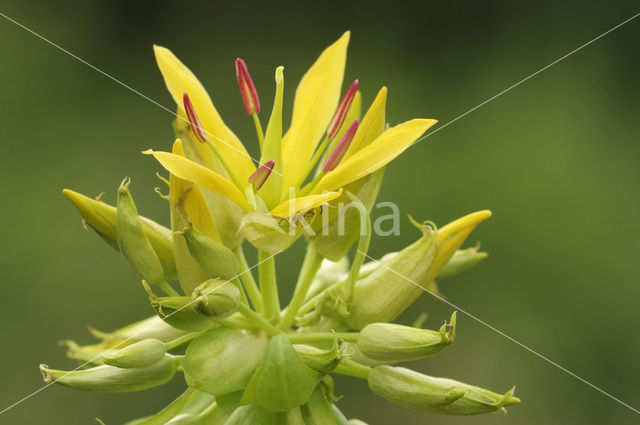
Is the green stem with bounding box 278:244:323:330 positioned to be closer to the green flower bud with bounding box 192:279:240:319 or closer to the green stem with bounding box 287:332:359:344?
the green stem with bounding box 287:332:359:344

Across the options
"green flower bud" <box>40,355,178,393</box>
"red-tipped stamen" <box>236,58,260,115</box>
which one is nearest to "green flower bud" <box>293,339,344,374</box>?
"green flower bud" <box>40,355,178,393</box>

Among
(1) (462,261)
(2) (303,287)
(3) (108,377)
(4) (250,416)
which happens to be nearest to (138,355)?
(3) (108,377)

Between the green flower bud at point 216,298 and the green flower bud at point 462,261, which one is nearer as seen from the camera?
the green flower bud at point 216,298

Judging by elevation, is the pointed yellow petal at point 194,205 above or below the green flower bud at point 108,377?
above

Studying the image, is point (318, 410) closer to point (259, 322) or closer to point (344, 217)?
point (259, 322)

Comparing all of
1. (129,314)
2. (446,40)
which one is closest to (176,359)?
(129,314)

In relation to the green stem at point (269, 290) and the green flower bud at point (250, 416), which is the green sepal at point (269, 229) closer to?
the green stem at point (269, 290)

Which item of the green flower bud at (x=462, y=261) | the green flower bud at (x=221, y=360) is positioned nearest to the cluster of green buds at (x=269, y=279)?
the green flower bud at (x=221, y=360)
